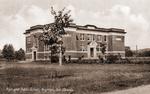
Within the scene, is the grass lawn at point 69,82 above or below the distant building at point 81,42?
below

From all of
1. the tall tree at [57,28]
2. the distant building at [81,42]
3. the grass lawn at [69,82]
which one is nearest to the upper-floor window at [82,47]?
the distant building at [81,42]

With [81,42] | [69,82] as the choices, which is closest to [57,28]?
[69,82]

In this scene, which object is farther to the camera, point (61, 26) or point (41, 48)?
point (41, 48)

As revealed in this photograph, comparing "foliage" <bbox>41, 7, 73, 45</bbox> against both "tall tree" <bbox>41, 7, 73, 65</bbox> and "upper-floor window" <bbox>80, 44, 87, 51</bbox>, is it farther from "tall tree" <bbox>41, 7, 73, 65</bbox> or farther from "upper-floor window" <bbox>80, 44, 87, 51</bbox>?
"upper-floor window" <bbox>80, 44, 87, 51</bbox>

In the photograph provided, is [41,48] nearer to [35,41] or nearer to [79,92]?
[35,41]

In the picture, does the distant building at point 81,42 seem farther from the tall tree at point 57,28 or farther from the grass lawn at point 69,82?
the grass lawn at point 69,82

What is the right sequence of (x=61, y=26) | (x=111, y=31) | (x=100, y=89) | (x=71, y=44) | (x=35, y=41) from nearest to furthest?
(x=100, y=89)
(x=61, y=26)
(x=71, y=44)
(x=35, y=41)
(x=111, y=31)

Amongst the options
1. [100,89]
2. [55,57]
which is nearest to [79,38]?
[55,57]

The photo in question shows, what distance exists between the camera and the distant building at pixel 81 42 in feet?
266

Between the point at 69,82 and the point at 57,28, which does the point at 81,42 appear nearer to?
the point at 57,28

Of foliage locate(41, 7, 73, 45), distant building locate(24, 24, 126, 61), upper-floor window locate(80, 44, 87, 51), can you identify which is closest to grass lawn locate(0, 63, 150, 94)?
foliage locate(41, 7, 73, 45)

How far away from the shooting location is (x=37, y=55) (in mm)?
84625

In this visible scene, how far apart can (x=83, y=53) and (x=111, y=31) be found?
1293 cm

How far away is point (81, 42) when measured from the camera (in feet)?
282
